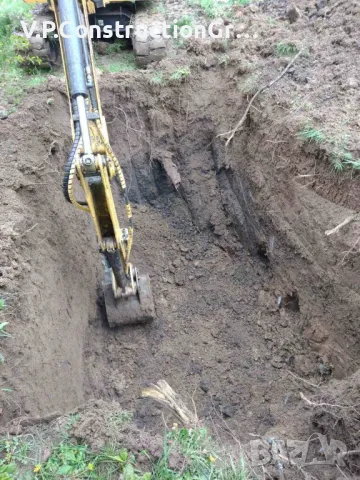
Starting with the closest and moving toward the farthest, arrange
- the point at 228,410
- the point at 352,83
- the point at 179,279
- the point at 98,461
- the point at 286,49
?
the point at 98,461 < the point at 228,410 < the point at 352,83 < the point at 286,49 < the point at 179,279

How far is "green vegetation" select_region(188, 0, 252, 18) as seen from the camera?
617 centimetres

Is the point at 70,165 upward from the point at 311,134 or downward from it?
upward

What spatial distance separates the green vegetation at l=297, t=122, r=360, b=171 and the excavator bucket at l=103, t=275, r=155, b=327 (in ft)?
7.89

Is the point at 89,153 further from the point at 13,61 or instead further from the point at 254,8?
the point at 254,8

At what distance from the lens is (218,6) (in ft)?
20.6

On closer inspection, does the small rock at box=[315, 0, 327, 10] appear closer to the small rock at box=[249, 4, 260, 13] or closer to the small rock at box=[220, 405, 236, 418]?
the small rock at box=[249, 4, 260, 13]

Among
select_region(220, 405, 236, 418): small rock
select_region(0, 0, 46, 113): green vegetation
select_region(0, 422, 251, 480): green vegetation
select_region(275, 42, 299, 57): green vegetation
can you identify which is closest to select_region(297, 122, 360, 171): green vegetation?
select_region(275, 42, 299, 57): green vegetation

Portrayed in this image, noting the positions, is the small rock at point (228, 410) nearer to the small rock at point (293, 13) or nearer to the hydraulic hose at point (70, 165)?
the hydraulic hose at point (70, 165)

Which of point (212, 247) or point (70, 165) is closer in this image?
point (70, 165)

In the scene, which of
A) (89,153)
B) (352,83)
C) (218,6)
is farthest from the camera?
(218,6)

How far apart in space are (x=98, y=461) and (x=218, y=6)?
6486 mm

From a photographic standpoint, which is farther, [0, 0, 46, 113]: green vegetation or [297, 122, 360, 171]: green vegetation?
[0, 0, 46, 113]: green vegetation

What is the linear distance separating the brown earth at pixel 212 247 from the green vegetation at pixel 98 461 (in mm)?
426

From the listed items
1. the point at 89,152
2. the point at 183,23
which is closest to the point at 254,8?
the point at 183,23
